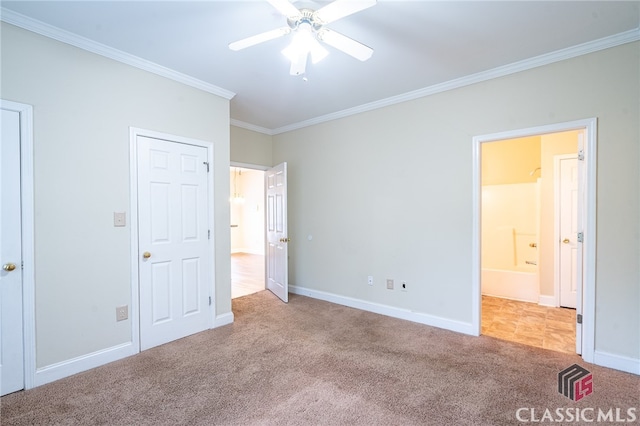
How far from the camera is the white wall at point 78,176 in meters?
2.27

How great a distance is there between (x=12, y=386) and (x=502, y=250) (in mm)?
6130

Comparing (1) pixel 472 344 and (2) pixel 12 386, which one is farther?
(1) pixel 472 344

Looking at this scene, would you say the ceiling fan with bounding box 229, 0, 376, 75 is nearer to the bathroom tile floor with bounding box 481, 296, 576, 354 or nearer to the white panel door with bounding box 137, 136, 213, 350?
the white panel door with bounding box 137, 136, 213, 350

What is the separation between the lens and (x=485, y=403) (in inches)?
80.1

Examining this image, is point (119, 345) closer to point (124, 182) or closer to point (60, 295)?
point (60, 295)

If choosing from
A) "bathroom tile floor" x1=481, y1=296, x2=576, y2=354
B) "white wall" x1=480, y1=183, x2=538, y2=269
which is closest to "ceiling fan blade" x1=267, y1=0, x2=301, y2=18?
"bathroom tile floor" x1=481, y1=296, x2=576, y2=354

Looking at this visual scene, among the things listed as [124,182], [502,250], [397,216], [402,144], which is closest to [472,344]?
[397,216]

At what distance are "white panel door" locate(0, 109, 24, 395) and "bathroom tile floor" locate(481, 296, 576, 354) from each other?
416 centimetres

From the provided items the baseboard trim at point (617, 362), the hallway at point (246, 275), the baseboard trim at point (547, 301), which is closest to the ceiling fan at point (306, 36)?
the baseboard trim at point (617, 362)

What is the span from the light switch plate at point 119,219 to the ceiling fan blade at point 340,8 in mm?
2328

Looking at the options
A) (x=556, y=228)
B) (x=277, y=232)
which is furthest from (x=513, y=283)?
(x=277, y=232)

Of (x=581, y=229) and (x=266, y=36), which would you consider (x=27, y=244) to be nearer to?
(x=266, y=36)

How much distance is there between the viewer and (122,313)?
271 cm

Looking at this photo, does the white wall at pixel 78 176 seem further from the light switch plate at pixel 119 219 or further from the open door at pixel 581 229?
the open door at pixel 581 229
